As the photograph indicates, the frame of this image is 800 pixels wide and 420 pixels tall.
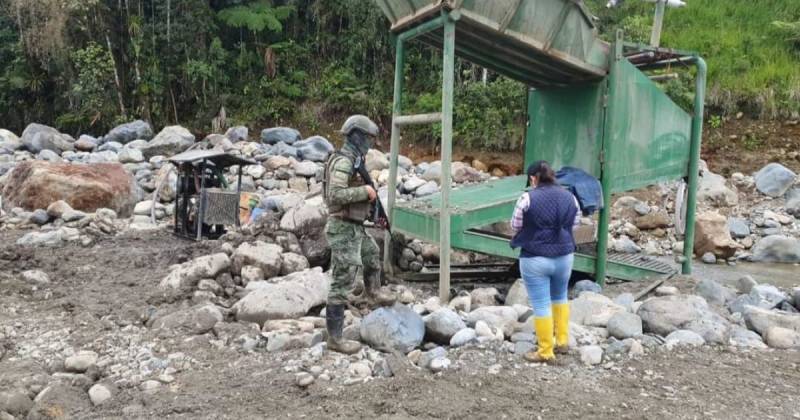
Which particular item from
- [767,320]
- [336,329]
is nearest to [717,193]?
[767,320]

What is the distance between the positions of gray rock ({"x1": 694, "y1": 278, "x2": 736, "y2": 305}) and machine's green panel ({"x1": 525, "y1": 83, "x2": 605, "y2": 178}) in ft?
5.02

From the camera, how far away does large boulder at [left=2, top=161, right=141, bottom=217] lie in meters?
11.0

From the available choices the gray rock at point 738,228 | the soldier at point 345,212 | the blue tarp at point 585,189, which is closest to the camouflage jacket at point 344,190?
the soldier at point 345,212

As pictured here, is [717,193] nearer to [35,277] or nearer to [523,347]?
[523,347]

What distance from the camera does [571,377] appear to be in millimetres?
4246

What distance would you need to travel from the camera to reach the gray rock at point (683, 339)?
4.82 m

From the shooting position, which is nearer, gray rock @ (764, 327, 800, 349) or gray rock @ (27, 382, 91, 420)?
gray rock @ (27, 382, 91, 420)

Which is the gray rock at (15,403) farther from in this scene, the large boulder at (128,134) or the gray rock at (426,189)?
the large boulder at (128,134)

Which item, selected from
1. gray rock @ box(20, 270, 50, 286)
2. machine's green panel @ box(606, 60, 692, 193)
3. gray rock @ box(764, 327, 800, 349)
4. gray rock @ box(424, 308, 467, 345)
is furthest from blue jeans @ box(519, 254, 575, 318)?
gray rock @ box(20, 270, 50, 286)

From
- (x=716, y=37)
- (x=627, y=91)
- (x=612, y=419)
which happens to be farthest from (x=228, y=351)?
(x=716, y=37)

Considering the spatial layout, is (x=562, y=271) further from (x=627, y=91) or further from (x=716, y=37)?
(x=716, y=37)

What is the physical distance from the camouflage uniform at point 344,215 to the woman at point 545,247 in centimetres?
115

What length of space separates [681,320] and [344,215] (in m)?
2.79

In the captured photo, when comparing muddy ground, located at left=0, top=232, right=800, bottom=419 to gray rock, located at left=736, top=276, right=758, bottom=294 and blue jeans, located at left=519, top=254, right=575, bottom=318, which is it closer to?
blue jeans, located at left=519, top=254, right=575, bottom=318
